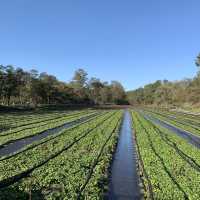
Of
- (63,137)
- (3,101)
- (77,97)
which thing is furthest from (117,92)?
(63,137)

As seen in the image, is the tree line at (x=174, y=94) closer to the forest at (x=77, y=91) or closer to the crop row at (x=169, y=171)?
the forest at (x=77, y=91)

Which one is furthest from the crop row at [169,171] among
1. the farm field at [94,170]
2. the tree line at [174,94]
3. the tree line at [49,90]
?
the tree line at [174,94]

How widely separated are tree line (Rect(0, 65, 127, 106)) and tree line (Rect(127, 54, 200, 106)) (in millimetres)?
14640

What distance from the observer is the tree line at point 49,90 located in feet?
242

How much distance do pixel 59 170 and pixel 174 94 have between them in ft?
409

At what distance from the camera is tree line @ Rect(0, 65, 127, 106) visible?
73750 mm

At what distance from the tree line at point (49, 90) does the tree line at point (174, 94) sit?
14.6m

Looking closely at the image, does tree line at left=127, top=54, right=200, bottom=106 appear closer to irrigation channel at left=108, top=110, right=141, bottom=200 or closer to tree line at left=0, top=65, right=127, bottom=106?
tree line at left=0, top=65, right=127, bottom=106

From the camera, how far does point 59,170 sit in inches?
542

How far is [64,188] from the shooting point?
11266 mm

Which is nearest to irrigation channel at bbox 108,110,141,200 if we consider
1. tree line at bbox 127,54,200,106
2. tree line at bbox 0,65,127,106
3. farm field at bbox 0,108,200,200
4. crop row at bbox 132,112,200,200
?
farm field at bbox 0,108,200,200

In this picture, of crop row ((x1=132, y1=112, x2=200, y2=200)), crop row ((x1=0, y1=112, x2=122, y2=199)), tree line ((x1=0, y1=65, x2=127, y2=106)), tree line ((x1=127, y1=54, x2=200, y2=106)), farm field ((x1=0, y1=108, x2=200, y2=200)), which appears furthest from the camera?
tree line ((x1=127, y1=54, x2=200, y2=106))

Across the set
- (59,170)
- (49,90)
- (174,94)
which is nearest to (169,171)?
(59,170)

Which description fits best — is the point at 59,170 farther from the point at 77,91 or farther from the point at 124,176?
the point at 77,91
